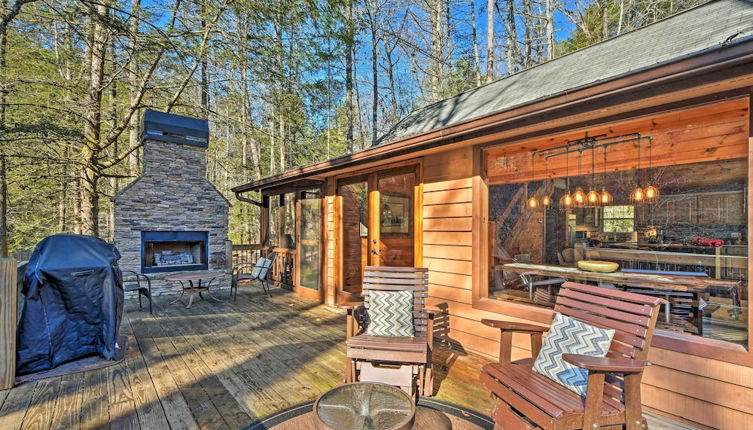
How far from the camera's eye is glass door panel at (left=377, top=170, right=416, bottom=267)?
4.14 metres

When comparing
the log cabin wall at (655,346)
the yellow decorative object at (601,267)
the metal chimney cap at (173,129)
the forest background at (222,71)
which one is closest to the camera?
the log cabin wall at (655,346)

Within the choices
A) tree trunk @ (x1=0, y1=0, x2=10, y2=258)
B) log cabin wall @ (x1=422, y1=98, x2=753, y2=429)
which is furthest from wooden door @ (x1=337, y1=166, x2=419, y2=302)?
tree trunk @ (x1=0, y1=0, x2=10, y2=258)

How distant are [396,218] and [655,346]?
9.23ft

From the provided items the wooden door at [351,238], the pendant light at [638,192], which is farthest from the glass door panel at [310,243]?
the pendant light at [638,192]

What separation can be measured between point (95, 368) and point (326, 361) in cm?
202

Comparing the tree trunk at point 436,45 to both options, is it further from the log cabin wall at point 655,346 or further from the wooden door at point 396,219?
the log cabin wall at point 655,346

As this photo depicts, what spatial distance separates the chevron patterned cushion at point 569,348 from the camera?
69.7 inches

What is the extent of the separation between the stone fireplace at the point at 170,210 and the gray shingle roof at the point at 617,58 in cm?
469

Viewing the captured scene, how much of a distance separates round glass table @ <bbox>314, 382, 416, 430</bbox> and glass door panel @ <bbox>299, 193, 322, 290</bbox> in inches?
159

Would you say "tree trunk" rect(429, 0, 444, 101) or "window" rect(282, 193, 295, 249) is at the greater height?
"tree trunk" rect(429, 0, 444, 101)

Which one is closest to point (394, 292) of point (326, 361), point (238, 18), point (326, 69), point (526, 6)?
point (326, 361)

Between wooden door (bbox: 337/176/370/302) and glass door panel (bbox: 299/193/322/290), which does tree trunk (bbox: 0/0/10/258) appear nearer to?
glass door panel (bbox: 299/193/322/290)

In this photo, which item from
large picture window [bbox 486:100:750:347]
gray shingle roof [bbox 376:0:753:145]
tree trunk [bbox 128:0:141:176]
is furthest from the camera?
tree trunk [bbox 128:0:141:176]

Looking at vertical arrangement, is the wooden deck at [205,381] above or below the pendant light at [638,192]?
below
